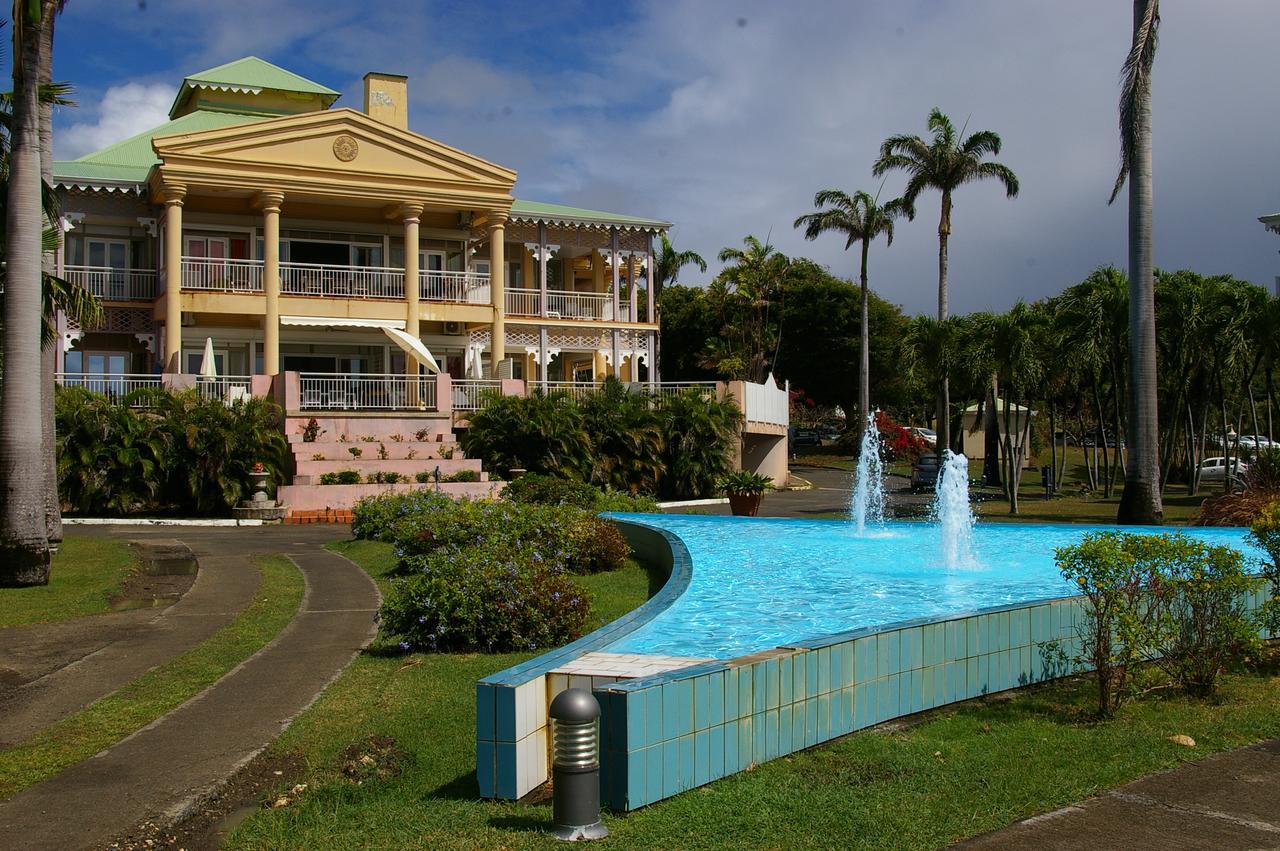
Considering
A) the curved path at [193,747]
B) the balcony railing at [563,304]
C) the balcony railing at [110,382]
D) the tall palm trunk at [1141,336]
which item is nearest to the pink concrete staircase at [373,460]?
the balcony railing at [110,382]

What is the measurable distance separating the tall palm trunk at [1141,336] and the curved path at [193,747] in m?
17.1

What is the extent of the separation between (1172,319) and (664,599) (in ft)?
88.1

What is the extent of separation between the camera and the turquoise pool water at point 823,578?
10602 mm

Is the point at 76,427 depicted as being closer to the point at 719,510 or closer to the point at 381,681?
the point at 719,510

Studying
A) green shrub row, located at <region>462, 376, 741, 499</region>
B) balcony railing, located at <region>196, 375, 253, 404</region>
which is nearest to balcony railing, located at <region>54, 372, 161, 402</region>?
balcony railing, located at <region>196, 375, 253, 404</region>

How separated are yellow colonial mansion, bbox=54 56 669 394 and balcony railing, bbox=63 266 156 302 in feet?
0.14

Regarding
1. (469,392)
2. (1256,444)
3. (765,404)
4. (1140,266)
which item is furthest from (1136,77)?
(469,392)

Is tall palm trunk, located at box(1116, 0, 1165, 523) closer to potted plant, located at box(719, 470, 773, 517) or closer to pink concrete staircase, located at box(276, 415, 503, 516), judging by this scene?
potted plant, located at box(719, 470, 773, 517)

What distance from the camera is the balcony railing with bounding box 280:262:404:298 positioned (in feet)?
111

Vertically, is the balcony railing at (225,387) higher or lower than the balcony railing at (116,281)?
lower

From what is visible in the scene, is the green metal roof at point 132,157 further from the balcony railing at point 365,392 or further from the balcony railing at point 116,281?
the balcony railing at point 365,392

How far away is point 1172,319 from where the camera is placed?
108 feet

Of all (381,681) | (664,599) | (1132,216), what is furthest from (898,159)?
(381,681)

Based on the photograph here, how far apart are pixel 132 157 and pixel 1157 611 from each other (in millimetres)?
35910
